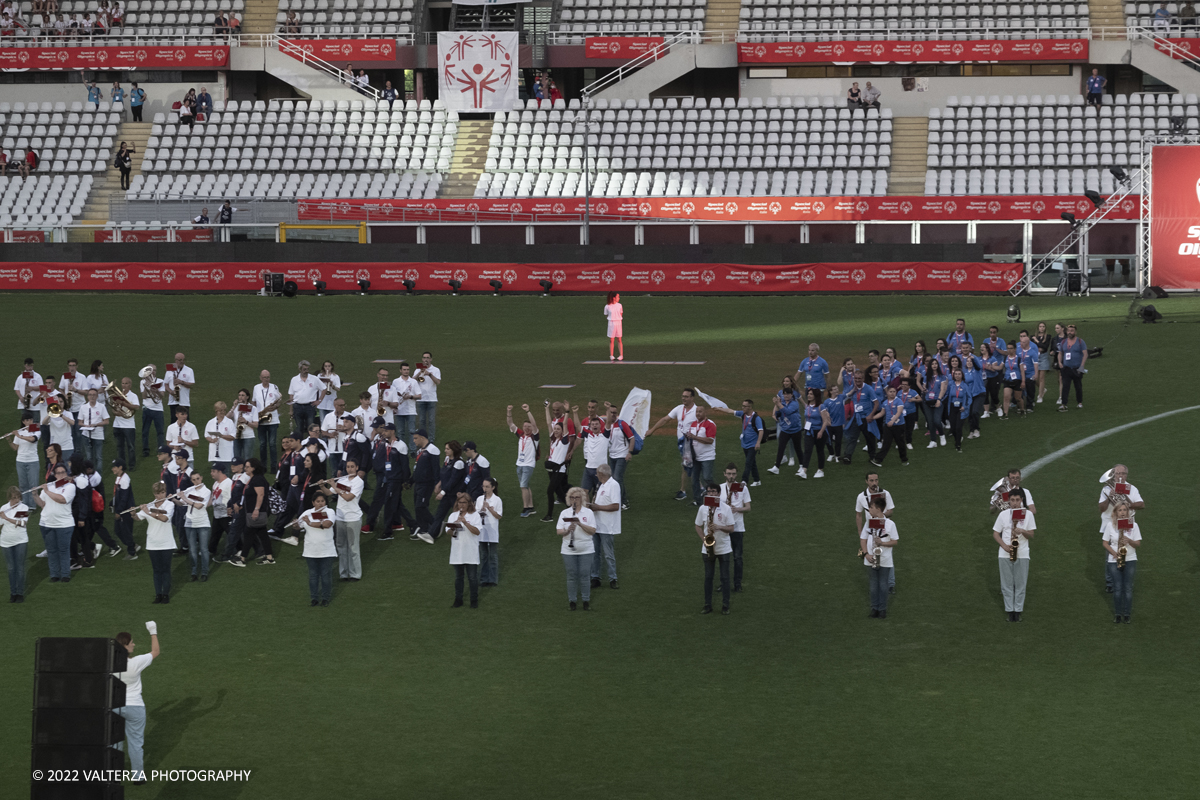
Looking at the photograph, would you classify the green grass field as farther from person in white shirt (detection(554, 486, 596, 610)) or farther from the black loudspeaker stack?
the black loudspeaker stack

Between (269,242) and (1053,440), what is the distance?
28036 mm

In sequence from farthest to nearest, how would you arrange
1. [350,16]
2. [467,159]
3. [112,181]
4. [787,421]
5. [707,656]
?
1. [350,16]
2. [112,181]
3. [467,159]
4. [787,421]
5. [707,656]

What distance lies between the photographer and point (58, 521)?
18.6 metres

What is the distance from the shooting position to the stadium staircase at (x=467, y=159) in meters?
52.0

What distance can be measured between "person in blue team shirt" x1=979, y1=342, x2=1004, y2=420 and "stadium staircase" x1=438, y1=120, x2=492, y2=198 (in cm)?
2839

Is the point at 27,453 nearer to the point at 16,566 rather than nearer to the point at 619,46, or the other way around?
the point at 16,566

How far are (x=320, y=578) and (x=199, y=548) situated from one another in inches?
81.4

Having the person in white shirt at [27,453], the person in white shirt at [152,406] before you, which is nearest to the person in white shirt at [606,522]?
the person in white shirt at [27,453]

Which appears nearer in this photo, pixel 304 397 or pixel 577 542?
pixel 577 542

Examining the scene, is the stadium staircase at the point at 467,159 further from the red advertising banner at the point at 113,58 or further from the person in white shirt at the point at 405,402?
the person in white shirt at the point at 405,402

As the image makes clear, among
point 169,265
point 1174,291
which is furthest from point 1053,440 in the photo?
point 169,265

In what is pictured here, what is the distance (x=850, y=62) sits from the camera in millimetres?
54312

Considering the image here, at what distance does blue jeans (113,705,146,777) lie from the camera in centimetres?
1283

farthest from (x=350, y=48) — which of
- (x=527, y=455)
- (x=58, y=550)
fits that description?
(x=58, y=550)
